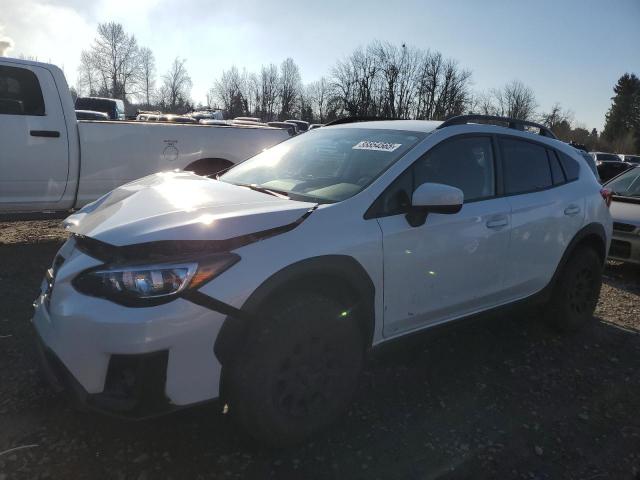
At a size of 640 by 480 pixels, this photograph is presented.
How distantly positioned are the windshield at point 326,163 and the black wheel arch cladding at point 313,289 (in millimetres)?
447

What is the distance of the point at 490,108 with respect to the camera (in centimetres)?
7612

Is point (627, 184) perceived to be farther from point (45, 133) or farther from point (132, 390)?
point (45, 133)

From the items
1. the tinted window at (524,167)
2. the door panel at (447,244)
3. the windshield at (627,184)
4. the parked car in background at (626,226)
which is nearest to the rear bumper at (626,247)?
the parked car in background at (626,226)

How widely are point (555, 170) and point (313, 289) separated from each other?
2616 mm

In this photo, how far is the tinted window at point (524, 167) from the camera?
→ 3645 mm

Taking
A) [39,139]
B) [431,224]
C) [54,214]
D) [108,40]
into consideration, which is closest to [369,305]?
[431,224]

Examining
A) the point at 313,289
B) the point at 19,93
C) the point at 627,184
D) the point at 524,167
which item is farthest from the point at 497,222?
the point at 627,184

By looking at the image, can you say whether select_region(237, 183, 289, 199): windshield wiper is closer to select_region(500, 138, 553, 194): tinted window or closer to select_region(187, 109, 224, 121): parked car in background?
select_region(500, 138, 553, 194): tinted window

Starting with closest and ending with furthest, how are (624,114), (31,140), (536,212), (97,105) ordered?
1. (536,212)
2. (31,140)
3. (97,105)
4. (624,114)

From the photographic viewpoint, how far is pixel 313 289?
100.0 inches

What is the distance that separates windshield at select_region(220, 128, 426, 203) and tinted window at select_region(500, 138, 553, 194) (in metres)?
0.84

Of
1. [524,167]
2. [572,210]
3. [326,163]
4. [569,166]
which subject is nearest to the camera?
[326,163]

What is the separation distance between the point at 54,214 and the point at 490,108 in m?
78.0

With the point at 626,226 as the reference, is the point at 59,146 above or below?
above
